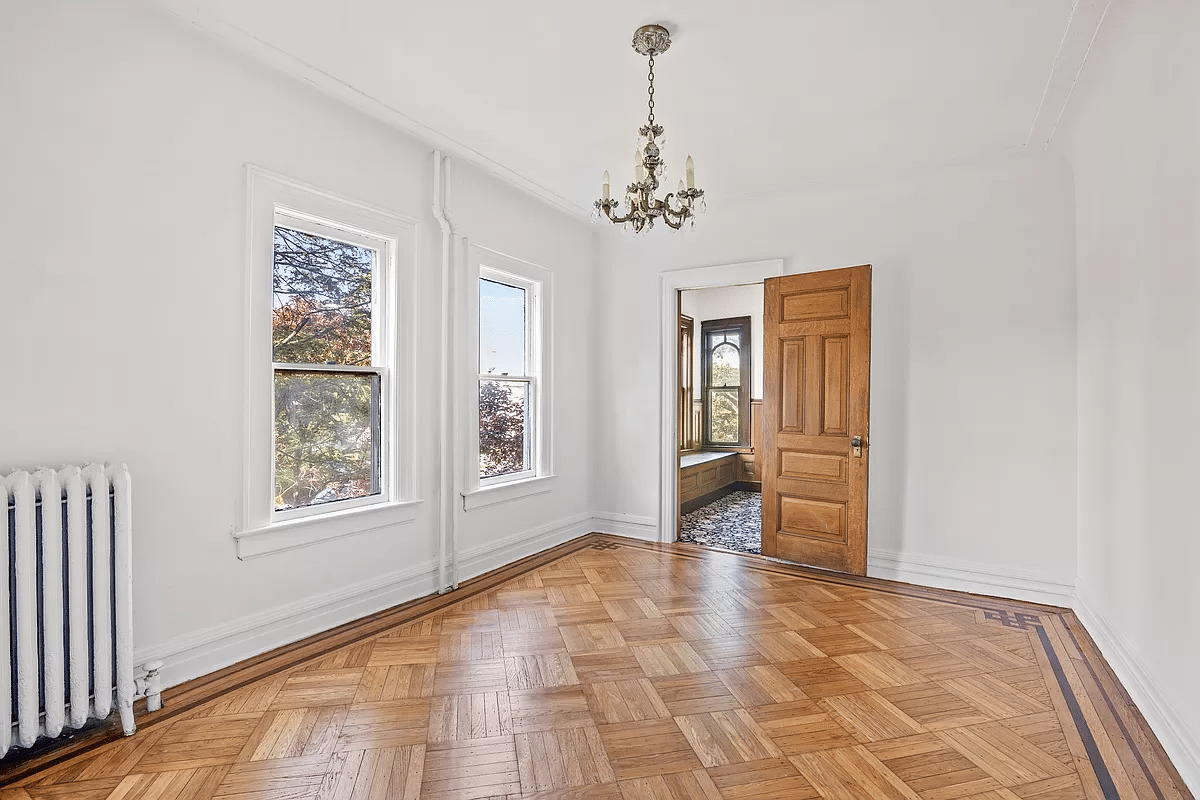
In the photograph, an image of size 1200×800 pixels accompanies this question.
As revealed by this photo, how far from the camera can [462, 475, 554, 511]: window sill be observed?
13.5 ft

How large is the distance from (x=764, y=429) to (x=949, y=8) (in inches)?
111

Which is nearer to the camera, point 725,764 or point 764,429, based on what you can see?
point 725,764

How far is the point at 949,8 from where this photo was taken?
2424 millimetres

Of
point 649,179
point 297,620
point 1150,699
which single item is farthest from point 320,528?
point 1150,699

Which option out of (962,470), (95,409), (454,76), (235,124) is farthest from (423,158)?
(962,470)

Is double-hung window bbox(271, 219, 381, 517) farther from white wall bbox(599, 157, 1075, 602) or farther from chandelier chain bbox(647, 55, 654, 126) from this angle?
white wall bbox(599, 157, 1075, 602)

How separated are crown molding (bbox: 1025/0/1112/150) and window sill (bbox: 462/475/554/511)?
3.94 m

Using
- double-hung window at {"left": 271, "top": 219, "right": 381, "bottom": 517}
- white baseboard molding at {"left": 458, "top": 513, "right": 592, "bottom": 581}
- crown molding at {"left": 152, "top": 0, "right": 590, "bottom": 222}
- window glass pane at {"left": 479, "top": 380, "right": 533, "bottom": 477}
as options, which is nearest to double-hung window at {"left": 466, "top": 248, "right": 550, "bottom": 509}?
window glass pane at {"left": 479, "top": 380, "right": 533, "bottom": 477}

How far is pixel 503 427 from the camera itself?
459cm

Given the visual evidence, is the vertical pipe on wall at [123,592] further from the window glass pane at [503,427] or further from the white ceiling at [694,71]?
the window glass pane at [503,427]

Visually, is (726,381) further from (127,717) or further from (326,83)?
A: (127,717)

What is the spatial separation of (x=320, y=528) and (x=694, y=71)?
117 inches

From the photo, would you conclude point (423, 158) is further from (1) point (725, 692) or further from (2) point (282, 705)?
(1) point (725, 692)

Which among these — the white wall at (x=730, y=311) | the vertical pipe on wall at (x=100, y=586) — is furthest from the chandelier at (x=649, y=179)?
the white wall at (x=730, y=311)
